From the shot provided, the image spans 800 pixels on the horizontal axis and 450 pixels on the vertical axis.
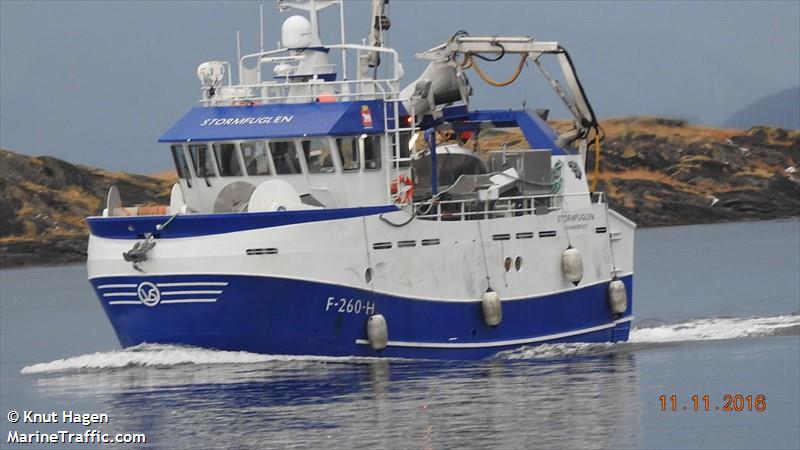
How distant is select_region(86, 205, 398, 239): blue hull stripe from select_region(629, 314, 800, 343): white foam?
8819mm

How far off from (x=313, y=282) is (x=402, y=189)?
276 cm

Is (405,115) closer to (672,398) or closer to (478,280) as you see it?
(478,280)

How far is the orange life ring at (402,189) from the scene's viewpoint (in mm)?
30203

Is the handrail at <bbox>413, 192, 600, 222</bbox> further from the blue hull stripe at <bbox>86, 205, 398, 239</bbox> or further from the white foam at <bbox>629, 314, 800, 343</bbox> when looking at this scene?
the white foam at <bbox>629, 314, 800, 343</bbox>

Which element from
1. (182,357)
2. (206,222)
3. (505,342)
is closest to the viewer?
(206,222)

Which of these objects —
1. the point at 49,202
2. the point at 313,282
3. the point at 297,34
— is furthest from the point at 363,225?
the point at 49,202

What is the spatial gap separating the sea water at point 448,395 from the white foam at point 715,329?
0.17ft

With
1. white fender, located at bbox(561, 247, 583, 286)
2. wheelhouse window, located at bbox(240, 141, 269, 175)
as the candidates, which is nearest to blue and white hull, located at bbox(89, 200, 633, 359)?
white fender, located at bbox(561, 247, 583, 286)

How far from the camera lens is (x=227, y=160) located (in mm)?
30547

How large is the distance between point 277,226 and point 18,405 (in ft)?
15.1

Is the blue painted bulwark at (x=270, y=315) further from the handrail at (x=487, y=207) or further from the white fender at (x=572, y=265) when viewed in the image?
the white fender at (x=572, y=265)

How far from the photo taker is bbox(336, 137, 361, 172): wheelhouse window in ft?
98.8

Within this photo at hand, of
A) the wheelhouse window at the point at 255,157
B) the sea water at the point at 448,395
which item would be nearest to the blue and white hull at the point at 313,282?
the sea water at the point at 448,395

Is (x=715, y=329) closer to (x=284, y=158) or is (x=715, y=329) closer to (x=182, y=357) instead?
(x=284, y=158)
